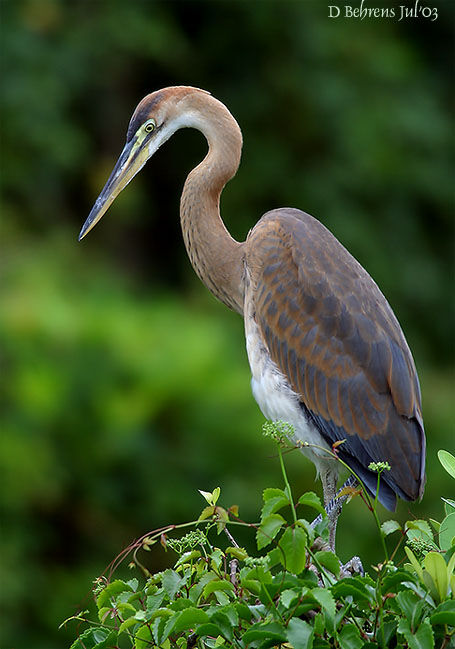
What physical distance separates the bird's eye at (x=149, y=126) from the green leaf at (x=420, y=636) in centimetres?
195

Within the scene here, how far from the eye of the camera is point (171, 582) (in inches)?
79.6

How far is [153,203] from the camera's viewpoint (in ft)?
29.5

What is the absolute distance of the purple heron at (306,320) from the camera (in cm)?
307

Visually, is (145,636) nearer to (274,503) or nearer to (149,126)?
(274,503)

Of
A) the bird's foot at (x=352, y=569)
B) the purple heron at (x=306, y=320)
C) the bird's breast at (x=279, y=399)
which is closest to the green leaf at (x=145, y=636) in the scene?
the bird's foot at (x=352, y=569)

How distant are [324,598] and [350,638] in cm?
10

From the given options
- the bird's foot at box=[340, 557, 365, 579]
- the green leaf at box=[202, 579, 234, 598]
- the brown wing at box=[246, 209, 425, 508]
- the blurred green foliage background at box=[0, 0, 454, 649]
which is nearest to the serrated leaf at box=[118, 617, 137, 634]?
the green leaf at box=[202, 579, 234, 598]

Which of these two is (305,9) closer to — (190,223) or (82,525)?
(82,525)

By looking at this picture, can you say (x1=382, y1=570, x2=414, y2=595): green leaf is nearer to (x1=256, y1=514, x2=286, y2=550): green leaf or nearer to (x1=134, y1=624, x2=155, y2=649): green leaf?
(x1=256, y1=514, x2=286, y2=550): green leaf

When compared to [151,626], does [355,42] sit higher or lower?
higher

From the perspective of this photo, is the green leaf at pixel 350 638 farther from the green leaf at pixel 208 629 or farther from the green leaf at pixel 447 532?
the green leaf at pixel 447 532

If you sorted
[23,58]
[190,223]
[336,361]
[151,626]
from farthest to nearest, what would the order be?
[23,58]
[190,223]
[336,361]
[151,626]

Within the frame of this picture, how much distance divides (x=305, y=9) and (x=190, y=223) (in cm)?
555

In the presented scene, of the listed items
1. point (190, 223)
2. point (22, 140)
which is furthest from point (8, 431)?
point (22, 140)
